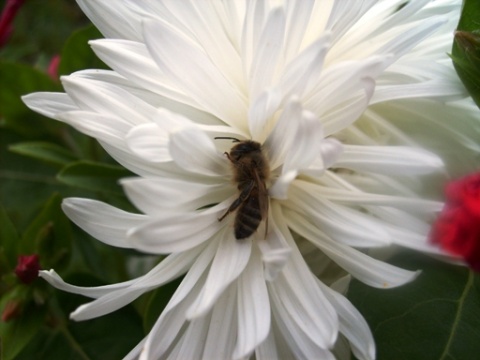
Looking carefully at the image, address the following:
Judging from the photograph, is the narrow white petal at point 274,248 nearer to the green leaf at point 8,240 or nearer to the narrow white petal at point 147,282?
the narrow white petal at point 147,282

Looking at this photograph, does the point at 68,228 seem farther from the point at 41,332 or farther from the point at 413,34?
the point at 413,34

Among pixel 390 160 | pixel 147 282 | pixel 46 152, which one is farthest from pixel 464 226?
pixel 46 152

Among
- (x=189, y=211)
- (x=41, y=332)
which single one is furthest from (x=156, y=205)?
(x=41, y=332)

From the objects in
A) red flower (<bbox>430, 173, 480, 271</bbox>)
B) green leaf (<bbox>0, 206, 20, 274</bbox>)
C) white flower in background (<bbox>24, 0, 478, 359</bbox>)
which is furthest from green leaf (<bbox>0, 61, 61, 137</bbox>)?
red flower (<bbox>430, 173, 480, 271</bbox>)

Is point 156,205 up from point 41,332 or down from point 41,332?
up

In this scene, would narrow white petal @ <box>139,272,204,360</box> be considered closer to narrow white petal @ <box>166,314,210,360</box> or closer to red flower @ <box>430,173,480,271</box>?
narrow white petal @ <box>166,314,210,360</box>
